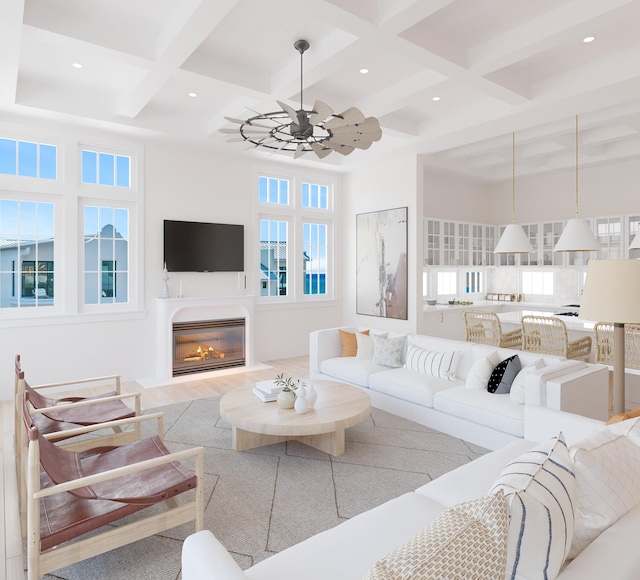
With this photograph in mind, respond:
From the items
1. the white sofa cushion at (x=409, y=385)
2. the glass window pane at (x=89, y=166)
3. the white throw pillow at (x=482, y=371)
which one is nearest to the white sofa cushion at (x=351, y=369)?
the white sofa cushion at (x=409, y=385)

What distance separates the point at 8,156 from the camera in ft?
16.3

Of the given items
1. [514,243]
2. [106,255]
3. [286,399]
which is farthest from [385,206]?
[286,399]

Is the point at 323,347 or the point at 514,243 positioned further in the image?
the point at 514,243

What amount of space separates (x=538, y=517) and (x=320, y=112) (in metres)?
2.56

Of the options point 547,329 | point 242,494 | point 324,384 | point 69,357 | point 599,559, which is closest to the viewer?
point 599,559

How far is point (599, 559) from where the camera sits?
1.35 metres

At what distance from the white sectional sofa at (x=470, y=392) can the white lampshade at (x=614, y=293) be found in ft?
2.93

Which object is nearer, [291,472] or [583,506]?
[583,506]

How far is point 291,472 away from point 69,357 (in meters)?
3.57

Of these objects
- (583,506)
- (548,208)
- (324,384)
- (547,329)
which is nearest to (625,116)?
(547,329)

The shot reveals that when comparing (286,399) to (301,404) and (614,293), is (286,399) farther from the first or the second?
(614,293)

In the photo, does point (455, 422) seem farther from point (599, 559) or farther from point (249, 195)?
point (249, 195)

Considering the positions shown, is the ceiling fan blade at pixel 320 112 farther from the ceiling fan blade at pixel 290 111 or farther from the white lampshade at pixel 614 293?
the white lampshade at pixel 614 293

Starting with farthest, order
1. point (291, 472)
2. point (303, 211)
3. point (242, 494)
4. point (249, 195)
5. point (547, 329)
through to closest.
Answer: point (303, 211) < point (249, 195) < point (547, 329) < point (291, 472) < point (242, 494)
